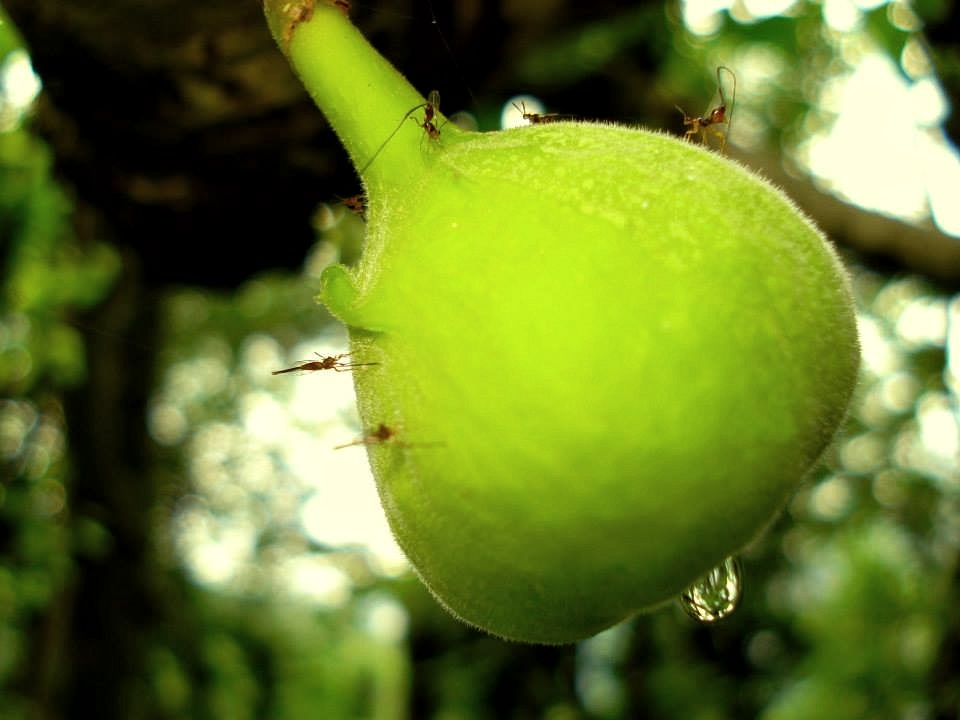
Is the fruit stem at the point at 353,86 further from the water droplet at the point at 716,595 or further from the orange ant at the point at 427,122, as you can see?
the water droplet at the point at 716,595

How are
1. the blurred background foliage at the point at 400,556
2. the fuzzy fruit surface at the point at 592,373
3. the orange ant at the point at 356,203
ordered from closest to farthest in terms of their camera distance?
1. the fuzzy fruit surface at the point at 592,373
2. the orange ant at the point at 356,203
3. the blurred background foliage at the point at 400,556

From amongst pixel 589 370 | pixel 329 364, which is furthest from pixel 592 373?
pixel 329 364

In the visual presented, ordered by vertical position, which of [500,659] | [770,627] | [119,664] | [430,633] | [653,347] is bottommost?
[770,627]

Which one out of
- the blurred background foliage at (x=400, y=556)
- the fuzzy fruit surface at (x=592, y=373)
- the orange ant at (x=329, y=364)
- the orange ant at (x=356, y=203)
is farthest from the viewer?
the blurred background foliage at (x=400, y=556)

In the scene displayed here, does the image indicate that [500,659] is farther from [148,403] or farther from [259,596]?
[259,596]

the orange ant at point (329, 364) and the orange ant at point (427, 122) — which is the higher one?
the orange ant at point (427, 122)

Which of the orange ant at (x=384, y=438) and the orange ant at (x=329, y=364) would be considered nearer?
the orange ant at (x=384, y=438)

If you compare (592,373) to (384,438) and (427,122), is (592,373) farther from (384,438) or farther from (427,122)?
(427,122)

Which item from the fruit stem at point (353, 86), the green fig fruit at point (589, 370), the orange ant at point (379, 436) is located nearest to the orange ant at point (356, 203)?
the fruit stem at point (353, 86)

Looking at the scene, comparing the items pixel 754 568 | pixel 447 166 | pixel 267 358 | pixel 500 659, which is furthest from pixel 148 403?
pixel 267 358
